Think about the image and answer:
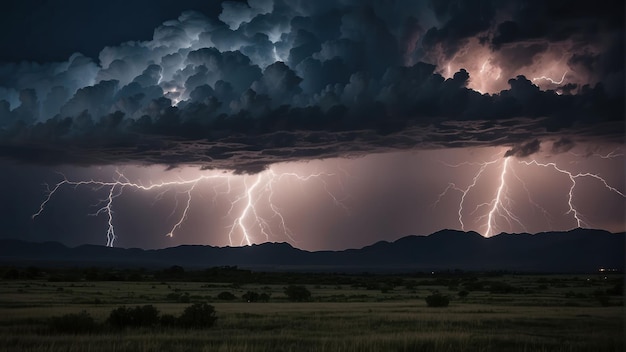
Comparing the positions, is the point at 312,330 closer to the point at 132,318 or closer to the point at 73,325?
the point at 132,318

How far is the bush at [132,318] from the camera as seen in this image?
2908 centimetres

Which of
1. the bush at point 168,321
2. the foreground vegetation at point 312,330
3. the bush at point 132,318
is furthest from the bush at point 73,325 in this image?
the bush at point 168,321

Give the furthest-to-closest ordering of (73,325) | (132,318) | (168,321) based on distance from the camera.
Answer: (168,321)
(132,318)
(73,325)

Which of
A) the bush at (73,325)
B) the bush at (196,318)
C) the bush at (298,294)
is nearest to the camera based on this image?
the bush at (73,325)

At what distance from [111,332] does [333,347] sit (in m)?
9.54

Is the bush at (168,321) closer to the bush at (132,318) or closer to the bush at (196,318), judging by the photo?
the bush at (132,318)

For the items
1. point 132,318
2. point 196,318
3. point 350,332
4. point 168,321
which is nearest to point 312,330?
point 350,332

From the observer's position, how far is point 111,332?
1070 inches

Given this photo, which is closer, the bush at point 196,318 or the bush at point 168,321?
the bush at point 196,318

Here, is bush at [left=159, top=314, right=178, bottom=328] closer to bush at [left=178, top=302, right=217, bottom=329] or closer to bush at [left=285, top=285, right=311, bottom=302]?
bush at [left=178, top=302, right=217, bottom=329]

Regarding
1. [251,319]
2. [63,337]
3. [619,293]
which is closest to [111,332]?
[63,337]


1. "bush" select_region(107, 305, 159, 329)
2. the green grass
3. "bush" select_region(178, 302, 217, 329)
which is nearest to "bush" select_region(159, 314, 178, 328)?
"bush" select_region(107, 305, 159, 329)

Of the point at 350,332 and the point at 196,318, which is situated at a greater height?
the point at 196,318

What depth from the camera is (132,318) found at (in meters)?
29.3
